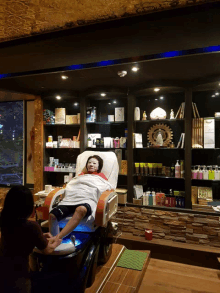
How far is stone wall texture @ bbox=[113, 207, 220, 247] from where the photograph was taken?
3.00 m

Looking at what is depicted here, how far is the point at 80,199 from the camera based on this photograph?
7.45 feet

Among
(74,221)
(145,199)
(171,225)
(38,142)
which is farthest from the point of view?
(38,142)

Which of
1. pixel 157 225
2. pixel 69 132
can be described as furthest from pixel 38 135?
pixel 157 225

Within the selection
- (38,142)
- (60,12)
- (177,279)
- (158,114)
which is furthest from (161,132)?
(60,12)

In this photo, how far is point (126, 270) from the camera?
2371 millimetres

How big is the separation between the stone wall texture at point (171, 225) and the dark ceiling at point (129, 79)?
6.26ft

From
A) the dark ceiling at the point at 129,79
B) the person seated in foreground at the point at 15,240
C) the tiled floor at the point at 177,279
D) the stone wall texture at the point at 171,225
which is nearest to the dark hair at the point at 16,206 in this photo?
the person seated in foreground at the point at 15,240

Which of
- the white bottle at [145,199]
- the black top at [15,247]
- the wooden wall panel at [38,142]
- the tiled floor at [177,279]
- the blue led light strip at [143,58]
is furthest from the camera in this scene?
the wooden wall panel at [38,142]

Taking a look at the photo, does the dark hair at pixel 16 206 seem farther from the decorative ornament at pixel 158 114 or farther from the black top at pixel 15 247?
the decorative ornament at pixel 158 114

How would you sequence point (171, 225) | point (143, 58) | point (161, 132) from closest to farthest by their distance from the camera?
point (143, 58) < point (171, 225) < point (161, 132)

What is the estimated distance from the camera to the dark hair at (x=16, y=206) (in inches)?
45.5

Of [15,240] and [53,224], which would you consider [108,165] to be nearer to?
[53,224]

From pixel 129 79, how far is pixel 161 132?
102cm

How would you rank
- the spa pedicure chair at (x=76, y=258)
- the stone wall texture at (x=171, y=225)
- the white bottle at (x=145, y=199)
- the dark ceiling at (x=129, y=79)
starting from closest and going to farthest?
the spa pedicure chair at (x=76, y=258) < the dark ceiling at (x=129, y=79) < the stone wall texture at (x=171, y=225) < the white bottle at (x=145, y=199)
